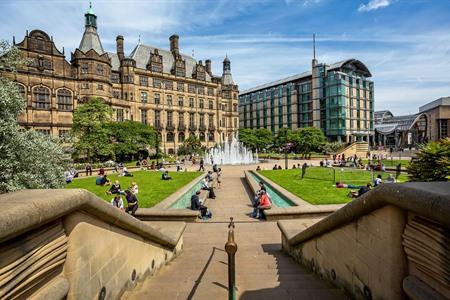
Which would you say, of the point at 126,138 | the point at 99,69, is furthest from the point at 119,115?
the point at 126,138

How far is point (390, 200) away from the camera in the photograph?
2.86 metres

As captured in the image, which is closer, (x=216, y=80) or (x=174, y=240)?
(x=174, y=240)

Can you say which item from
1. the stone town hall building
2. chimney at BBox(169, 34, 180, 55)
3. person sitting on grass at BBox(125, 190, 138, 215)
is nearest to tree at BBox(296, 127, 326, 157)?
the stone town hall building

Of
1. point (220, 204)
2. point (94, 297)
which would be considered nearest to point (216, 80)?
point (220, 204)

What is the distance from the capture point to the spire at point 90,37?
5253 centimetres

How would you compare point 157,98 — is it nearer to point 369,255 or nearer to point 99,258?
point 99,258

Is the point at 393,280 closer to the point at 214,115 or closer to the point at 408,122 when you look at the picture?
the point at 214,115

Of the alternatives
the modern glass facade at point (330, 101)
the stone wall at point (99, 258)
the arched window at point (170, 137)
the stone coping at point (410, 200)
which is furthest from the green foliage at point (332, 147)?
the stone wall at point (99, 258)

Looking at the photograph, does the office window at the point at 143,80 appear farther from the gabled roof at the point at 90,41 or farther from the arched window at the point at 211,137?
the arched window at the point at 211,137

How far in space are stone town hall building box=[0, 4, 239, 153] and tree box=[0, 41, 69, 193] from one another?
93.8 feet

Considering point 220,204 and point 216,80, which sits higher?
point 216,80

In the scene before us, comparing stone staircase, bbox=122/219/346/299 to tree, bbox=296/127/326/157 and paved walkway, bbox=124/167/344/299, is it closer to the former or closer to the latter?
paved walkway, bbox=124/167/344/299

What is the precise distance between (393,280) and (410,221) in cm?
74

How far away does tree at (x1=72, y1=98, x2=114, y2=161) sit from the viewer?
40.2 m
